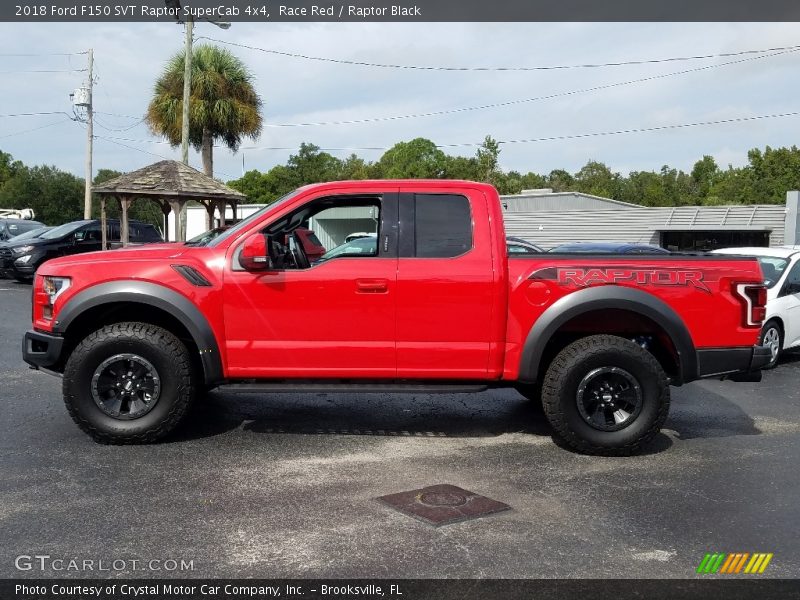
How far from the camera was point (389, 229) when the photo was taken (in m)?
5.83

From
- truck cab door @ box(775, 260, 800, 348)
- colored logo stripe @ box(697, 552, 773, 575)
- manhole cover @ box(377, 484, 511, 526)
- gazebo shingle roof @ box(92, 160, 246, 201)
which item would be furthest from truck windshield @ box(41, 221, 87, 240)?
colored logo stripe @ box(697, 552, 773, 575)

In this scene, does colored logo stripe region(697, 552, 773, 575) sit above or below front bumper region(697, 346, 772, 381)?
below

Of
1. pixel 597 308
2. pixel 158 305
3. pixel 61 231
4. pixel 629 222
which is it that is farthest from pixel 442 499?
pixel 629 222

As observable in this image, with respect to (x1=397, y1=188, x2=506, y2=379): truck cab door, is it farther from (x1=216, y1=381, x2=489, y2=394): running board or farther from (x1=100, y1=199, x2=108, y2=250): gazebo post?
(x1=100, y1=199, x2=108, y2=250): gazebo post

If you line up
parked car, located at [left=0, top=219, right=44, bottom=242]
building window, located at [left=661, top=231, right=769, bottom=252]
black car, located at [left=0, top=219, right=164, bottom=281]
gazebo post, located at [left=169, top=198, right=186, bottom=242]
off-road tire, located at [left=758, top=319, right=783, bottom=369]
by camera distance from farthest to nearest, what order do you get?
building window, located at [left=661, top=231, right=769, bottom=252] → parked car, located at [left=0, top=219, right=44, bottom=242] → gazebo post, located at [left=169, top=198, right=186, bottom=242] → black car, located at [left=0, top=219, right=164, bottom=281] → off-road tire, located at [left=758, top=319, right=783, bottom=369]

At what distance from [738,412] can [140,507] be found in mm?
5535

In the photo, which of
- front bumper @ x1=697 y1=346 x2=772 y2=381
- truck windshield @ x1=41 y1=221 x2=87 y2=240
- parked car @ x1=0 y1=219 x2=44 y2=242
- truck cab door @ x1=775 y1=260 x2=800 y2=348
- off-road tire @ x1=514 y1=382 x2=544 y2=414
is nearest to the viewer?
front bumper @ x1=697 y1=346 x2=772 y2=381

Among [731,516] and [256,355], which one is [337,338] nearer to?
[256,355]

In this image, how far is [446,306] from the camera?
18.4 feet

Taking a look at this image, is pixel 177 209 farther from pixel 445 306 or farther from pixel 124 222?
pixel 445 306

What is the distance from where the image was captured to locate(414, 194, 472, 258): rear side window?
5.76m

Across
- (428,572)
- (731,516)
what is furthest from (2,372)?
(731,516)

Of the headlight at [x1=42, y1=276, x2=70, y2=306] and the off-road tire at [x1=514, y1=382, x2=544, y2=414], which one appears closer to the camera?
the headlight at [x1=42, y1=276, x2=70, y2=306]

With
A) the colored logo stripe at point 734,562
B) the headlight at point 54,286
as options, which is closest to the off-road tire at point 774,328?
the colored logo stripe at point 734,562
